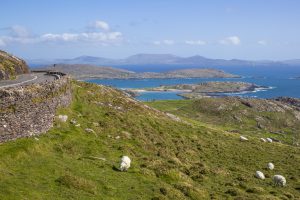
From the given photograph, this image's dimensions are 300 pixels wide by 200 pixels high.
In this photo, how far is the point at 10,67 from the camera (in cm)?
6231

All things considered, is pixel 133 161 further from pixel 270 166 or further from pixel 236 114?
pixel 236 114

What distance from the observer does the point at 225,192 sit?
3716cm

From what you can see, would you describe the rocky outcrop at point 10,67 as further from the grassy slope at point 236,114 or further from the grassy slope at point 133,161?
the grassy slope at point 236,114

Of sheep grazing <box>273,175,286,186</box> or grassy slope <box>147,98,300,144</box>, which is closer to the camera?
sheep grazing <box>273,175,286,186</box>

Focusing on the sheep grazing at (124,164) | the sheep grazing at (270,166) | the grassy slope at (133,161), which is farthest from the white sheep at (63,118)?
the sheep grazing at (270,166)

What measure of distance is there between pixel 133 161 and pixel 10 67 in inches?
1228

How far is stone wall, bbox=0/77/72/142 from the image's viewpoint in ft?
111

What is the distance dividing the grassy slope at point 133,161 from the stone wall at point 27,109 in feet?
3.30

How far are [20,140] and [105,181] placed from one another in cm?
852

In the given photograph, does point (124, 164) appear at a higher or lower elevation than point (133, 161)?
higher

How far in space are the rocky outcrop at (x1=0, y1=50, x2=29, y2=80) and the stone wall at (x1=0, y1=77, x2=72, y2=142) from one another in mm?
16250

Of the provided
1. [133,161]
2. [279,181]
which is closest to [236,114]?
[279,181]

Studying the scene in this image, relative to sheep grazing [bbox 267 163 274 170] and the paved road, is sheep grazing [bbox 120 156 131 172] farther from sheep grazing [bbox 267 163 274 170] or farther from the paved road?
sheep grazing [bbox 267 163 274 170]

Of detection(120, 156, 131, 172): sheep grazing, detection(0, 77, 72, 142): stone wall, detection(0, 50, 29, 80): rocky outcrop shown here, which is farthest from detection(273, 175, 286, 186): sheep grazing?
detection(0, 50, 29, 80): rocky outcrop
